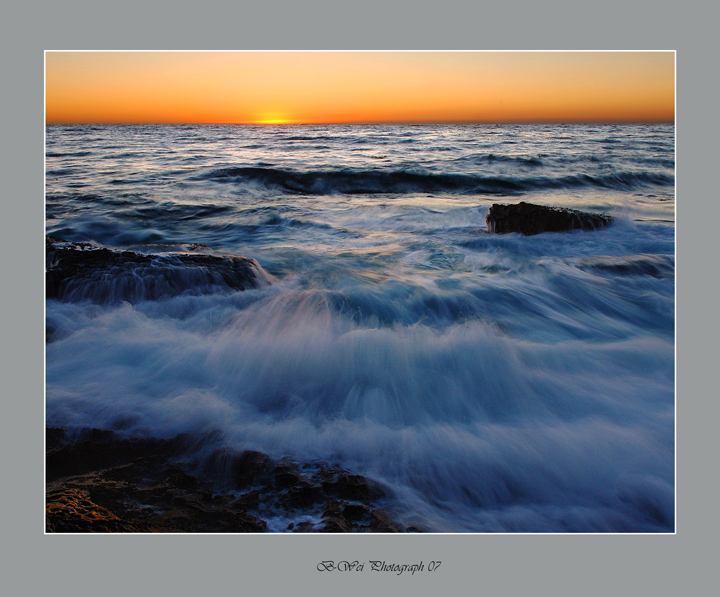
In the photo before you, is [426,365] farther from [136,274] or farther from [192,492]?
[136,274]

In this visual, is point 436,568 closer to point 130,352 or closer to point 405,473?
point 405,473

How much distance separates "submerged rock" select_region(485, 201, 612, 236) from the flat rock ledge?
4.90 m

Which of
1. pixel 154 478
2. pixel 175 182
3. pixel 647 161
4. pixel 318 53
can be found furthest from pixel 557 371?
pixel 647 161

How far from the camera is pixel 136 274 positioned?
4.16 metres

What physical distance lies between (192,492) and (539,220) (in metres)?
5.51

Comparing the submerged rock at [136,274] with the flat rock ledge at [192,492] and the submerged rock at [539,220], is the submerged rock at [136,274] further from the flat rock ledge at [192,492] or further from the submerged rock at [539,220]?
the submerged rock at [539,220]

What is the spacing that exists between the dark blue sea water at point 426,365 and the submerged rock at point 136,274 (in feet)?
0.45

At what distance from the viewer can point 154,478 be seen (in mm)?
2334

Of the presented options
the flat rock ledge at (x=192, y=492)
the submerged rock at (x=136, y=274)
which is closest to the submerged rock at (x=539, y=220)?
the submerged rock at (x=136, y=274)

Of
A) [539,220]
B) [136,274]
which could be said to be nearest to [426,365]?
[136,274]

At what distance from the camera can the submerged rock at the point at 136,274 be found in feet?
13.1

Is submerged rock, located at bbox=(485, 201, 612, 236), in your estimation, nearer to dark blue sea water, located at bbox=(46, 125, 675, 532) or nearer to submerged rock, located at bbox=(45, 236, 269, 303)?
dark blue sea water, located at bbox=(46, 125, 675, 532)

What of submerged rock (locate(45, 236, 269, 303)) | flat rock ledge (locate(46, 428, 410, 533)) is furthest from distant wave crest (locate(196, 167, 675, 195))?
flat rock ledge (locate(46, 428, 410, 533))

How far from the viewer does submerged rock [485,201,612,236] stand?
20.2ft
